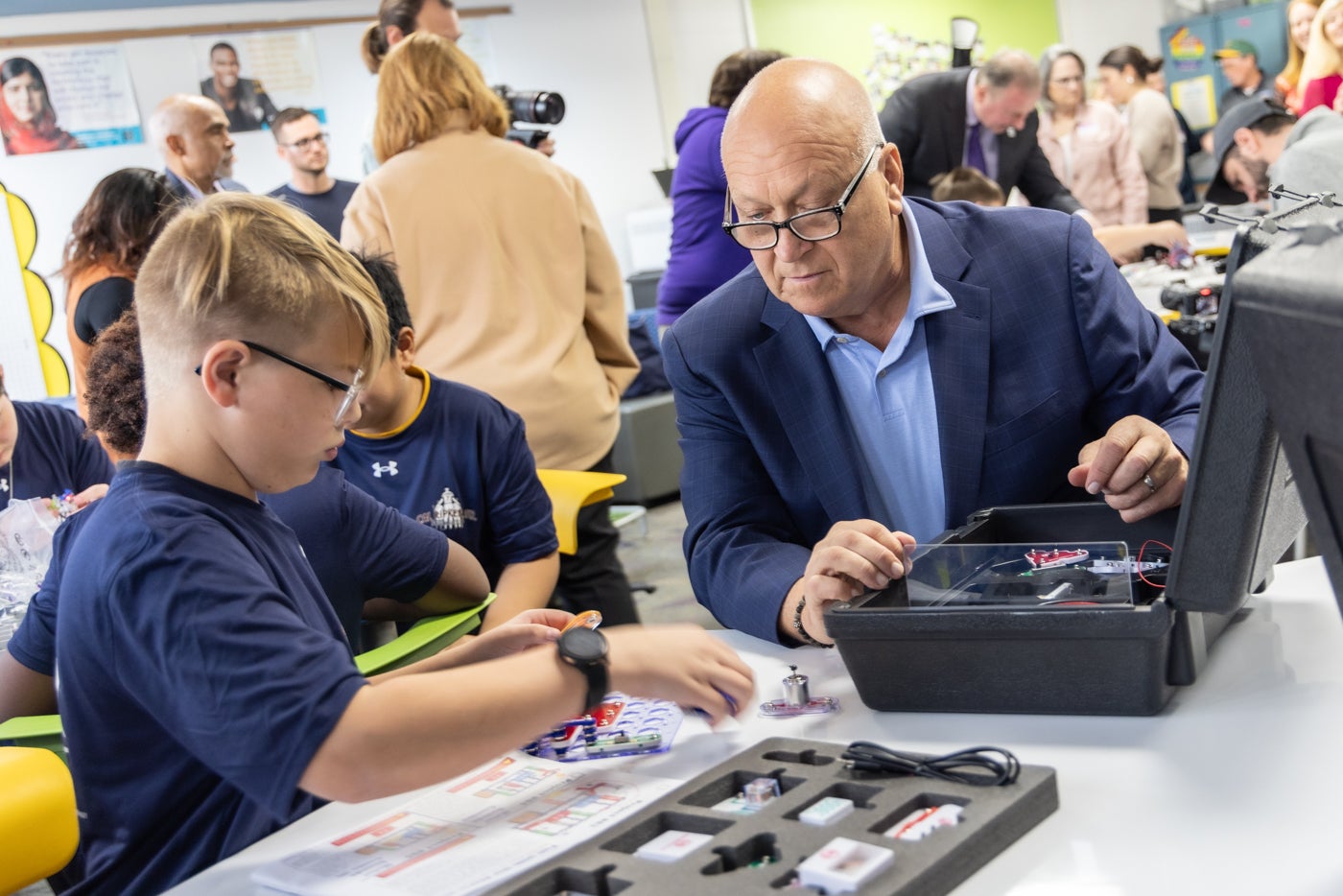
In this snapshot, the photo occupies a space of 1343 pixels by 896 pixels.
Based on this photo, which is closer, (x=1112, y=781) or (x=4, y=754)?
(x=1112, y=781)

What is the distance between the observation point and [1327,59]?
507cm

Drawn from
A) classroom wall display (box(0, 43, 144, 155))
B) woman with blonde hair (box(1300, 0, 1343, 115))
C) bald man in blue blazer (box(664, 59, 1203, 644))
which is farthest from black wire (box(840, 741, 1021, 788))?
classroom wall display (box(0, 43, 144, 155))

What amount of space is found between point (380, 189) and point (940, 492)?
148 cm

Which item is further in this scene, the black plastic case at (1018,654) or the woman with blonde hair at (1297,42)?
the woman with blonde hair at (1297,42)

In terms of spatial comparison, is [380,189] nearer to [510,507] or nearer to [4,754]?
[510,507]

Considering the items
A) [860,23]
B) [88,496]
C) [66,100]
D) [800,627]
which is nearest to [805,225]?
[800,627]

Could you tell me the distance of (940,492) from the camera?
1.73 metres

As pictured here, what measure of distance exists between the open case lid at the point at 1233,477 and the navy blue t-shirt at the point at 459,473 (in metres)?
1.34

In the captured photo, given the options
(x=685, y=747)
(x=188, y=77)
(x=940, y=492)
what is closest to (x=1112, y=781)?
(x=685, y=747)

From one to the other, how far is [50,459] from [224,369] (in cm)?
196

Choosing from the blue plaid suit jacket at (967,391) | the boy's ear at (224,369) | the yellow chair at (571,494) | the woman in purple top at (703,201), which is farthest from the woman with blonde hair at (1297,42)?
the boy's ear at (224,369)

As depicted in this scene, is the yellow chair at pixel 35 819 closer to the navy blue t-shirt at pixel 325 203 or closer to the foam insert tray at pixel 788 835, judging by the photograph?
the foam insert tray at pixel 788 835

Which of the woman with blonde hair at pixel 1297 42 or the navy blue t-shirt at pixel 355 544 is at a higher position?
the woman with blonde hair at pixel 1297 42

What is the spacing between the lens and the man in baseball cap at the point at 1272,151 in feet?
11.8
